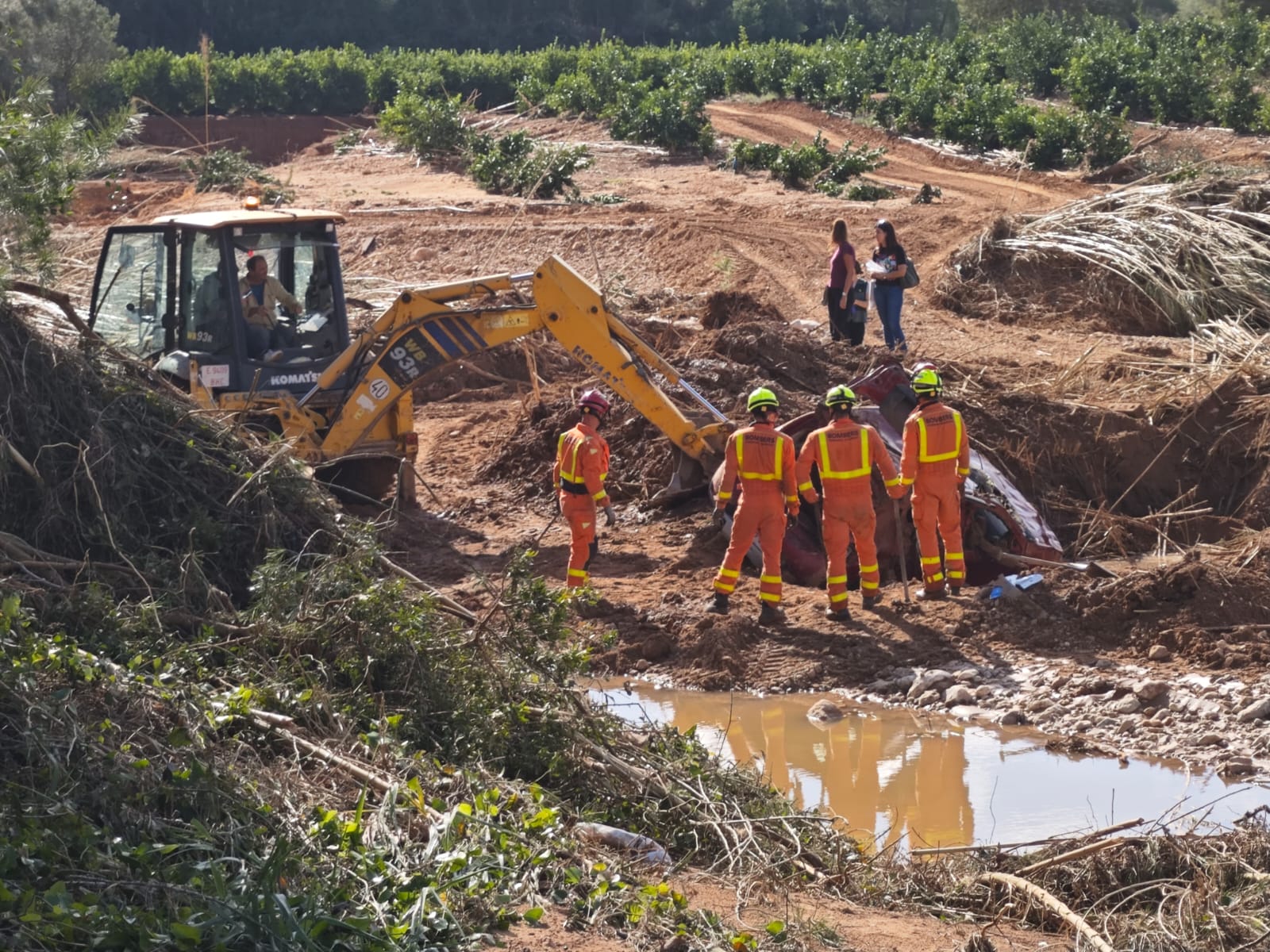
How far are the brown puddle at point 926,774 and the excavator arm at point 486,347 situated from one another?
2.56 m

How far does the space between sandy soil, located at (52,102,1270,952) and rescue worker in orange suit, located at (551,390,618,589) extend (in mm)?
417

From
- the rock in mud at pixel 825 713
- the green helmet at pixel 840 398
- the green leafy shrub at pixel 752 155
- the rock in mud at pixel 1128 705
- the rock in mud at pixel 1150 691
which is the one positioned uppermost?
the green helmet at pixel 840 398

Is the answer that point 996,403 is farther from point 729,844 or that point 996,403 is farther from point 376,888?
point 376,888

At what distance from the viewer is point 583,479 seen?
10.6 m

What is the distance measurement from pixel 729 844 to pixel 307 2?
190ft

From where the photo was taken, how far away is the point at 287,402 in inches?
445

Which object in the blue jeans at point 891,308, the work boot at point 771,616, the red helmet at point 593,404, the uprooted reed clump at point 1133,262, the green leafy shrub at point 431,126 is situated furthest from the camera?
the green leafy shrub at point 431,126

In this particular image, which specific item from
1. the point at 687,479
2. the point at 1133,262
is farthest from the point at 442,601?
the point at 1133,262

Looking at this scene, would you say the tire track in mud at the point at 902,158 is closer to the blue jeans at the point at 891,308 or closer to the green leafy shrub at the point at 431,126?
the green leafy shrub at the point at 431,126

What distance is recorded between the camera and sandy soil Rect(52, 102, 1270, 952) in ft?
30.7

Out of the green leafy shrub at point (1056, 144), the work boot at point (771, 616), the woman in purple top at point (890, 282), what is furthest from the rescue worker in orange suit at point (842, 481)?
the green leafy shrub at point (1056, 144)

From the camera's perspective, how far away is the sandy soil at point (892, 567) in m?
9.34

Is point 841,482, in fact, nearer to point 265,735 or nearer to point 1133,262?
point 265,735

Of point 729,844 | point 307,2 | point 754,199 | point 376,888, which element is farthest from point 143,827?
point 307,2
